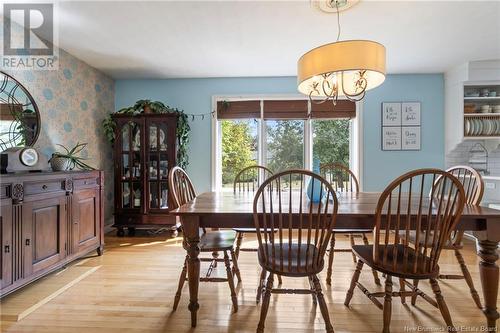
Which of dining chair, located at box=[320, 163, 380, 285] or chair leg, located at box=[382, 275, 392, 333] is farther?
dining chair, located at box=[320, 163, 380, 285]

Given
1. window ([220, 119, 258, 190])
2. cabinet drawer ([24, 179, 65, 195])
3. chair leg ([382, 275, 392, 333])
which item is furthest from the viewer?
window ([220, 119, 258, 190])

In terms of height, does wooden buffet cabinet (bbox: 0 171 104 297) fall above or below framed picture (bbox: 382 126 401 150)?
below

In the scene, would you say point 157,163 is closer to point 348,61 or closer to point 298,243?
point 298,243

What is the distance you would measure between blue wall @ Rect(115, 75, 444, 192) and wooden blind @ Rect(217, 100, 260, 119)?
0.50 ft

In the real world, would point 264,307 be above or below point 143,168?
below

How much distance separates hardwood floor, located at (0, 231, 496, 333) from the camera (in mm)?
1622

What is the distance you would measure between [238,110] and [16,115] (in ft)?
7.84

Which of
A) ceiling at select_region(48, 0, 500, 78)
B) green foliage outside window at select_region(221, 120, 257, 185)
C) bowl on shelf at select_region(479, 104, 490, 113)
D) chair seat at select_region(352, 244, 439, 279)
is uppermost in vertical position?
ceiling at select_region(48, 0, 500, 78)

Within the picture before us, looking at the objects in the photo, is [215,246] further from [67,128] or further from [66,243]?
[67,128]

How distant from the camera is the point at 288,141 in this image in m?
3.79

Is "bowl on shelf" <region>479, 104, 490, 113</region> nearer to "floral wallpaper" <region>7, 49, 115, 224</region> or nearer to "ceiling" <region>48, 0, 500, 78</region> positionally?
"ceiling" <region>48, 0, 500, 78</region>

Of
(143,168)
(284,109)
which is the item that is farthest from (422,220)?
(143,168)

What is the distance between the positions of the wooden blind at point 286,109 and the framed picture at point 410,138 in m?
1.36

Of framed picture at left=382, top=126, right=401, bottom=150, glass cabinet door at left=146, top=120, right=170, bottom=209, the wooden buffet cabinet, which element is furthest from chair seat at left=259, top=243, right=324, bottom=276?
framed picture at left=382, top=126, right=401, bottom=150
